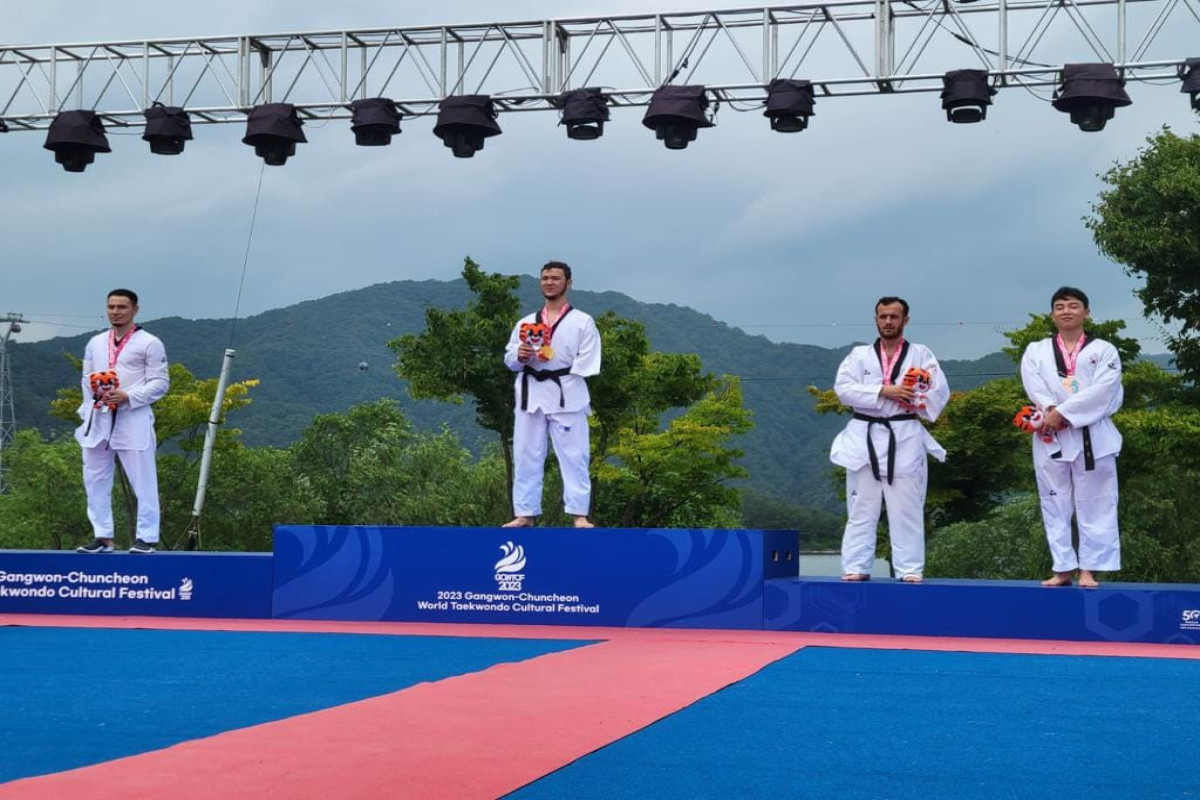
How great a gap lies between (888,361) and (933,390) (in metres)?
0.29

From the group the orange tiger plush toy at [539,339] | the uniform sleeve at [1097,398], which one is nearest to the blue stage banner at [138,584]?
the orange tiger plush toy at [539,339]

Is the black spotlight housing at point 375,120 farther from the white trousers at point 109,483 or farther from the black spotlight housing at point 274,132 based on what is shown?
the white trousers at point 109,483

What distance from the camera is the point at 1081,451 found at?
7508 millimetres

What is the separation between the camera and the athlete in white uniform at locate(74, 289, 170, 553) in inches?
354

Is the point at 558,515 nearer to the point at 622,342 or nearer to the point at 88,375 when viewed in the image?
the point at 622,342

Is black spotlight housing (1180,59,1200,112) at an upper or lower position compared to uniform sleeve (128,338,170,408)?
upper

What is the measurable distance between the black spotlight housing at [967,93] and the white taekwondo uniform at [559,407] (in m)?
4.52

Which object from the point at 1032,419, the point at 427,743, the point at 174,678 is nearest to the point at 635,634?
the point at 1032,419

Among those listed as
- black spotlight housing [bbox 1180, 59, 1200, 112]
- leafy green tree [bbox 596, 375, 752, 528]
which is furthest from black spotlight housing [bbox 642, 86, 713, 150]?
leafy green tree [bbox 596, 375, 752, 528]

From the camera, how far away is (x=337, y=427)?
180 ft

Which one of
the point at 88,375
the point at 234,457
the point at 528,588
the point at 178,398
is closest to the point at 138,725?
the point at 528,588

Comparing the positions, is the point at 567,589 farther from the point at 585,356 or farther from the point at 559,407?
the point at 585,356

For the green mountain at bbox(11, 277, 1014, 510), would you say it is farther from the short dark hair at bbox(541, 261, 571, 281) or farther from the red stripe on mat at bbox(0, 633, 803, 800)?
the red stripe on mat at bbox(0, 633, 803, 800)

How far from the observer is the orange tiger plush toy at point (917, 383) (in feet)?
25.4
